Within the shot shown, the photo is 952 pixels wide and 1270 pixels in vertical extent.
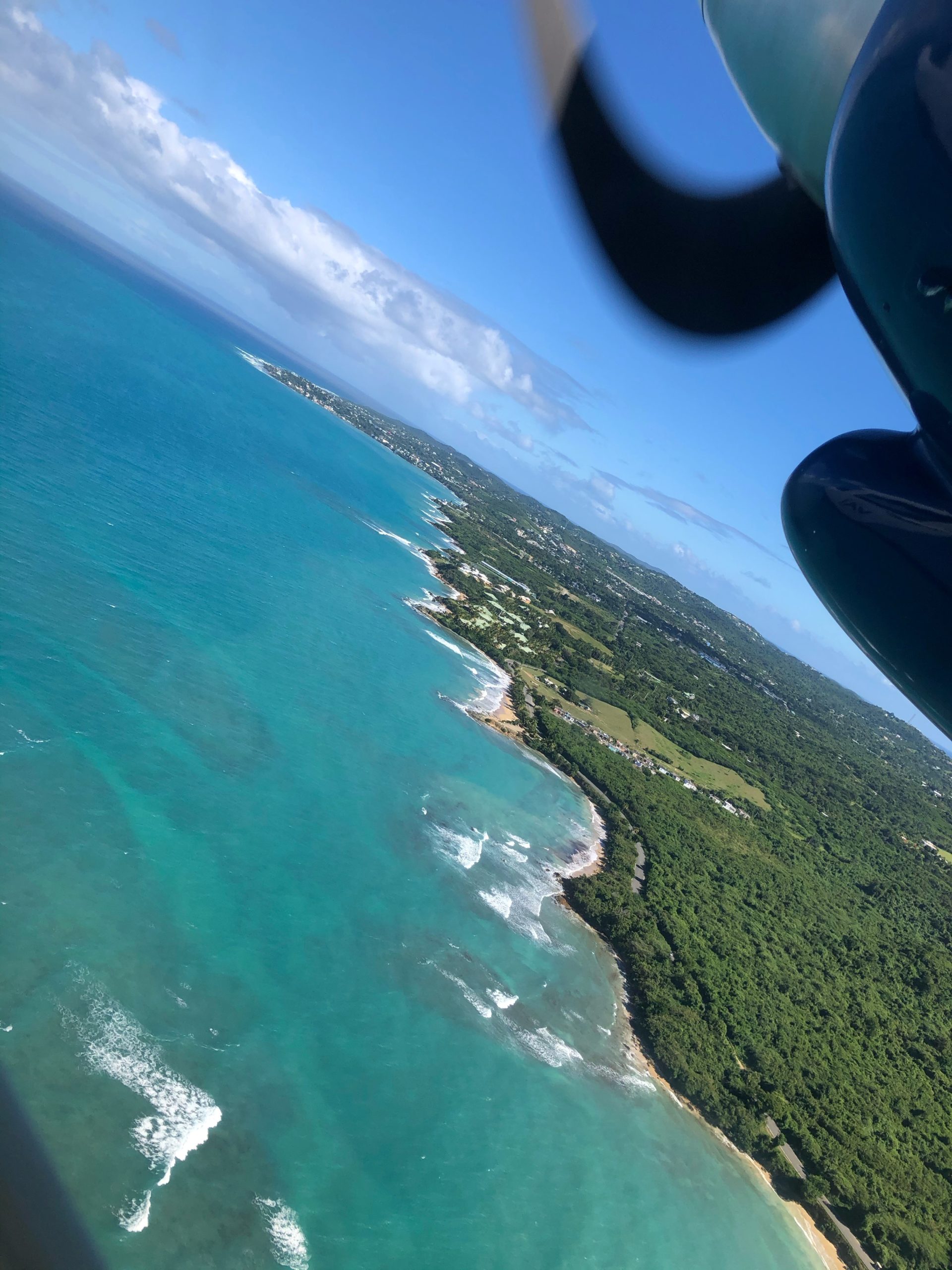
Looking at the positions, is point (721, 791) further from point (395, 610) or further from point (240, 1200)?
point (240, 1200)

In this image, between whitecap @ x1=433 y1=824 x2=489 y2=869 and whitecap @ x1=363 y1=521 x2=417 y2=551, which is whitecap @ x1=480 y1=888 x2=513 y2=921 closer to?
whitecap @ x1=433 y1=824 x2=489 y2=869

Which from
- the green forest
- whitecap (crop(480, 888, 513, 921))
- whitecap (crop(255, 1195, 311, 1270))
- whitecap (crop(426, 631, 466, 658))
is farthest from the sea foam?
Answer: whitecap (crop(426, 631, 466, 658))

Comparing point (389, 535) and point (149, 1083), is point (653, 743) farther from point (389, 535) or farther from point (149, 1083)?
point (149, 1083)

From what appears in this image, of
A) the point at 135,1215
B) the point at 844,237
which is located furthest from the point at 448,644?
the point at 844,237

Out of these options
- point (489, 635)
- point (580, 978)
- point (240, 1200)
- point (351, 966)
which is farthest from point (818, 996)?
point (489, 635)

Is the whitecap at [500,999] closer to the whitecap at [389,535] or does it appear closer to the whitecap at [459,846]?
the whitecap at [459,846]

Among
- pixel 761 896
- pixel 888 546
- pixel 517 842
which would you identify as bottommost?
pixel 517 842
